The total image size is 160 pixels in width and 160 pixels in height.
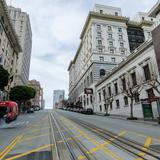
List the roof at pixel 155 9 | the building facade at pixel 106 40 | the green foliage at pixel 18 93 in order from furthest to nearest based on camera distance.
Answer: the building facade at pixel 106 40 < the green foliage at pixel 18 93 < the roof at pixel 155 9

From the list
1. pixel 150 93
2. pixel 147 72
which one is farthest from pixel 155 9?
pixel 150 93

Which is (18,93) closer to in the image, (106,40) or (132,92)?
(132,92)

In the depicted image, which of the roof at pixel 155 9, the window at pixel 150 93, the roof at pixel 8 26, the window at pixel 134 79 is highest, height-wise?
the roof at pixel 8 26

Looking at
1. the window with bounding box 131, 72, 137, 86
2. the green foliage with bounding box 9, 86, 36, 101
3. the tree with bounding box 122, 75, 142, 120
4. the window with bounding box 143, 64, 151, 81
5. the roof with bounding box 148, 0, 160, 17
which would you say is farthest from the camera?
the green foliage with bounding box 9, 86, 36, 101

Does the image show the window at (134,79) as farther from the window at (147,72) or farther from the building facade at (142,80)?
the window at (147,72)

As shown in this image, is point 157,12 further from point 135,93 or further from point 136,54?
point 135,93

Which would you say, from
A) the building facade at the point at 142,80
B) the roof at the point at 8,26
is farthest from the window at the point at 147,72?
the roof at the point at 8,26

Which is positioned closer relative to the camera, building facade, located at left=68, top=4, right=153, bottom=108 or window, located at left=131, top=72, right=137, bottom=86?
window, located at left=131, top=72, right=137, bottom=86

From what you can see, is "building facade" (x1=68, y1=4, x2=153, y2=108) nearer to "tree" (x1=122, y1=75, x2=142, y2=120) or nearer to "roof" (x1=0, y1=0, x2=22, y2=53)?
"tree" (x1=122, y1=75, x2=142, y2=120)

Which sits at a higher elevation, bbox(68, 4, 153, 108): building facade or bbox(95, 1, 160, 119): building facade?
bbox(68, 4, 153, 108): building facade

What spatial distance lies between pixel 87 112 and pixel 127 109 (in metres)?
12.2

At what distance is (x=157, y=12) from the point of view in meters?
24.4

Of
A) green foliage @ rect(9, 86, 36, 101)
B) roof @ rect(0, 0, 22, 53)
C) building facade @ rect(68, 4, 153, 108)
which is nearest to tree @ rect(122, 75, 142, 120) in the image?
building facade @ rect(68, 4, 153, 108)

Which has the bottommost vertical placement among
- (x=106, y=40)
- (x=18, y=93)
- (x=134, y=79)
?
(x=134, y=79)
